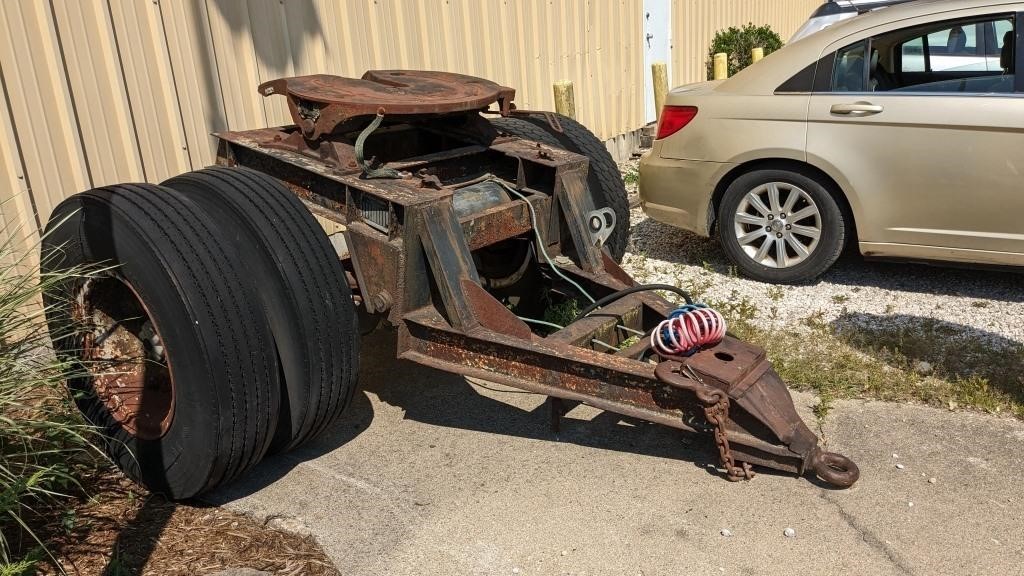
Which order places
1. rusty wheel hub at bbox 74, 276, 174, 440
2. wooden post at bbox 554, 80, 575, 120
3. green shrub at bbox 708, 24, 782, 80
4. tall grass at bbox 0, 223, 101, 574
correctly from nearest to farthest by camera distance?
tall grass at bbox 0, 223, 101, 574, rusty wheel hub at bbox 74, 276, 174, 440, wooden post at bbox 554, 80, 575, 120, green shrub at bbox 708, 24, 782, 80

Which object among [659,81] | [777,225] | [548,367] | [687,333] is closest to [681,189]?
[777,225]

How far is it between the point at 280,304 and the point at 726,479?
6.21 ft

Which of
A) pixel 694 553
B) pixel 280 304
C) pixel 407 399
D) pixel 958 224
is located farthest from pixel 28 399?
pixel 958 224

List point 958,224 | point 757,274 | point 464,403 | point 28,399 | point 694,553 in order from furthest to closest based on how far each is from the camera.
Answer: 1. point 757,274
2. point 958,224
3. point 464,403
4. point 28,399
5. point 694,553

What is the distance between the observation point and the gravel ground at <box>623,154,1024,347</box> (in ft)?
16.8

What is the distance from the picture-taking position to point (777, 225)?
5734mm

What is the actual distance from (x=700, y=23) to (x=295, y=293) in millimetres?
10498

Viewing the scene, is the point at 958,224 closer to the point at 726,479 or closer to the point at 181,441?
the point at 726,479

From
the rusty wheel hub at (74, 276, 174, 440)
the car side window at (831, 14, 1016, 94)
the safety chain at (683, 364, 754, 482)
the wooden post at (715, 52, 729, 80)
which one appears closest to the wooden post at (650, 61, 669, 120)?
the wooden post at (715, 52, 729, 80)

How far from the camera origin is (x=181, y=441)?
3.33 m

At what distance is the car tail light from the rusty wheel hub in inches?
148

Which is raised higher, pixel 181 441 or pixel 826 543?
pixel 181 441

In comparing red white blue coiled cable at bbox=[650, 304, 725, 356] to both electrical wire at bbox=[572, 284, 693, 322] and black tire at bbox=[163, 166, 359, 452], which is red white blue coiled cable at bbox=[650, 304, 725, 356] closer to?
electrical wire at bbox=[572, 284, 693, 322]

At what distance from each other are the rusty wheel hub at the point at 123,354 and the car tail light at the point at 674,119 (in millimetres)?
3756
